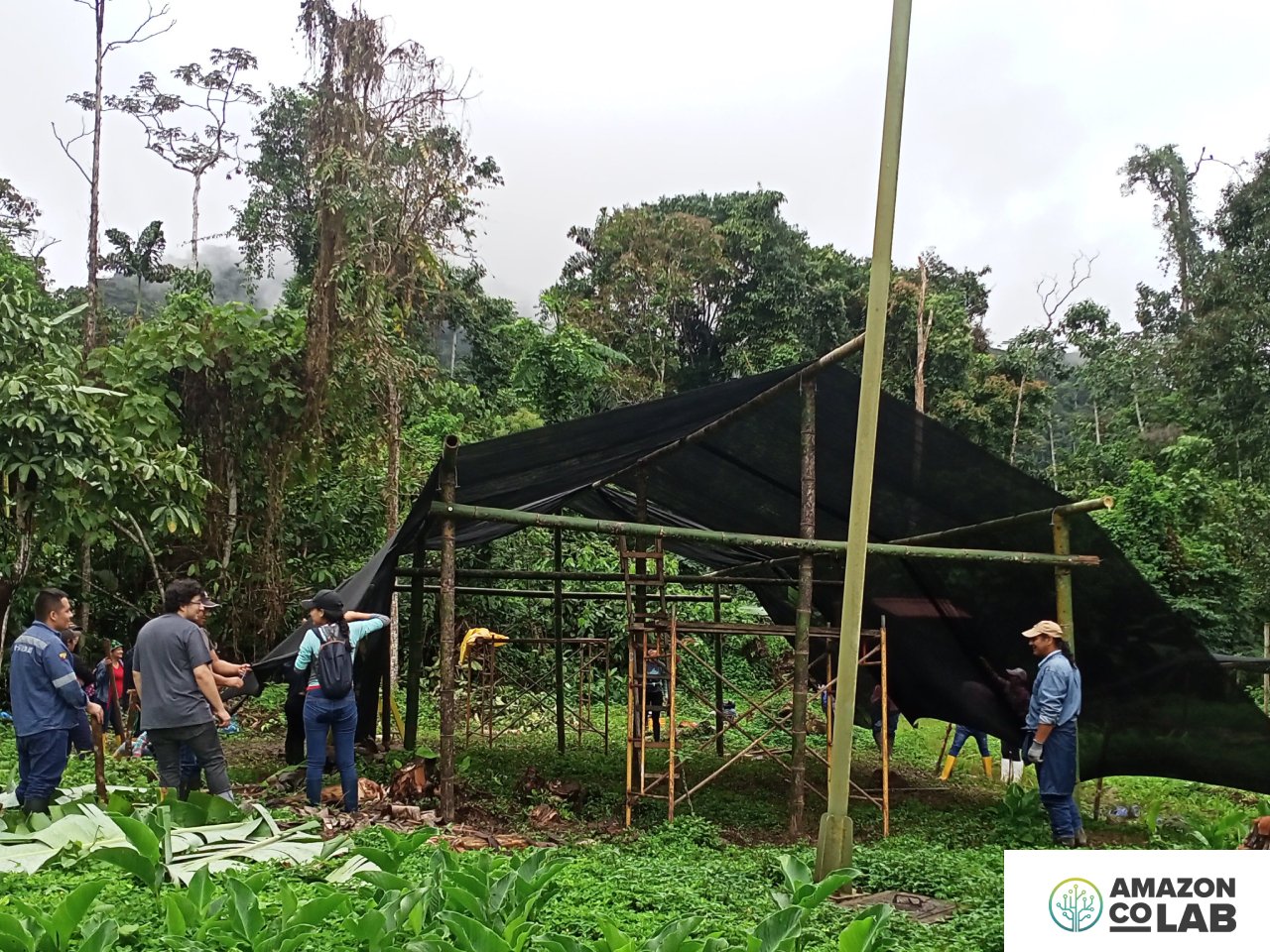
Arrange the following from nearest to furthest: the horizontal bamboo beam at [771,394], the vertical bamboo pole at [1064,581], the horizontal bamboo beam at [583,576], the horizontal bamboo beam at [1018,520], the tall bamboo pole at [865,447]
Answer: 1. the tall bamboo pole at [865,447]
2. the horizontal bamboo beam at [1018,520]
3. the horizontal bamboo beam at [771,394]
4. the vertical bamboo pole at [1064,581]
5. the horizontal bamboo beam at [583,576]

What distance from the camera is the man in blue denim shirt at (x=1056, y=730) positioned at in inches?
256

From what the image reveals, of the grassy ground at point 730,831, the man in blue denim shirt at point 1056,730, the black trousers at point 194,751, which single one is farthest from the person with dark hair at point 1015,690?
the black trousers at point 194,751

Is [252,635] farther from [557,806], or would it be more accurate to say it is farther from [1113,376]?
[1113,376]

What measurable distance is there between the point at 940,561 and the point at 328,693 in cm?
426

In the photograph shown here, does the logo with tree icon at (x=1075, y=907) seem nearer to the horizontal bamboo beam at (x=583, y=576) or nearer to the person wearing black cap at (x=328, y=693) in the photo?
the person wearing black cap at (x=328, y=693)

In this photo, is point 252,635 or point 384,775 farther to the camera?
point 252,635

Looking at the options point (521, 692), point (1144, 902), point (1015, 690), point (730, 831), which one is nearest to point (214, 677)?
point (730, 831)

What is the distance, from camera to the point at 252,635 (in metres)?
13.1

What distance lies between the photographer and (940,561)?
24.7ft

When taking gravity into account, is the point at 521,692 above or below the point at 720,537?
below

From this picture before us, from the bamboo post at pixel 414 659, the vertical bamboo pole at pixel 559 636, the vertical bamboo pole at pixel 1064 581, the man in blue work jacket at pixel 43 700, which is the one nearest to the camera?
the man in blue work jacket at pixel 43 700

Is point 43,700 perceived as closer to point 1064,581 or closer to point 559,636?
point 559,636

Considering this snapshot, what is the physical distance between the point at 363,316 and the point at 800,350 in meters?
14.4

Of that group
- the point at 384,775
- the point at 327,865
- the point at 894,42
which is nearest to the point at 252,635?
the point at 384,775
